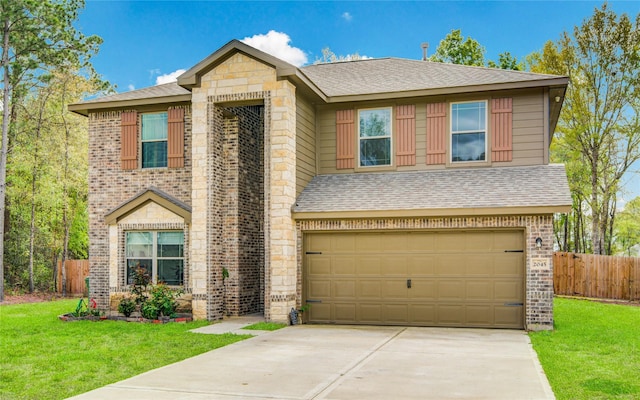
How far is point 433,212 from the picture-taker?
13.7 meters

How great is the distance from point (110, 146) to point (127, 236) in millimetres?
2452

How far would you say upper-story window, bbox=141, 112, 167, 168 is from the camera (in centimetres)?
1631

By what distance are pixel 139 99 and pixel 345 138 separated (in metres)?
5.18

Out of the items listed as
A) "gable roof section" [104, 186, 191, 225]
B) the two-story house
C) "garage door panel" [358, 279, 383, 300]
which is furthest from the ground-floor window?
"garage door panel" [358, 279, 383, 300]

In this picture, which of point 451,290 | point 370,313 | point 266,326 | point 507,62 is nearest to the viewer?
point 266,326

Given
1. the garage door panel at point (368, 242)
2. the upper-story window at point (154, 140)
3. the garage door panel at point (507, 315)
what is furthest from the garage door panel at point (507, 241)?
the upper-story window at point (154, 140)

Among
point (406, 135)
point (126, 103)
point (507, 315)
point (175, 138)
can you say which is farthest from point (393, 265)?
point (126, 103)

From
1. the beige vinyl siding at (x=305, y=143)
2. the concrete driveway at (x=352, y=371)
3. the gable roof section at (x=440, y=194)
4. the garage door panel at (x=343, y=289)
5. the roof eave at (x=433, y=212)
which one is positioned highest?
the beige vinyl siding at (x=305, y=143)

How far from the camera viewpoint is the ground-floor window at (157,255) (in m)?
15.5

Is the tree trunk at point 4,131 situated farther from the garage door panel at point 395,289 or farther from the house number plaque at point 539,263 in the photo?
the house number plaque at point 539,263

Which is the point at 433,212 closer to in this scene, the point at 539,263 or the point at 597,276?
the point at 539,263

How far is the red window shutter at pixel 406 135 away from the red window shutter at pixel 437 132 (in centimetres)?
36

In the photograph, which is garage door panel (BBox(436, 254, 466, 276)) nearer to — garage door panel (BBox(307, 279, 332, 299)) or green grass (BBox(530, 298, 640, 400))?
green grass (BBox(530, 298, 640, 400))

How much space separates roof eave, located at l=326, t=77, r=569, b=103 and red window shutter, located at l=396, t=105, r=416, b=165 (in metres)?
0.44
